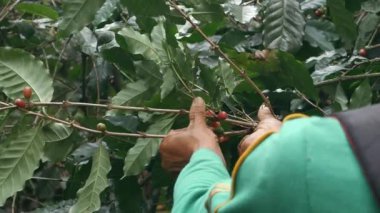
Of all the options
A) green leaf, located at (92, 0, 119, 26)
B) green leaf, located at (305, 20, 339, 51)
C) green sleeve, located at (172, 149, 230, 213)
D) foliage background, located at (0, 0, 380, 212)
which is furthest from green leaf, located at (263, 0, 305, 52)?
green sleeve, located at (172, 149, 230, 213)

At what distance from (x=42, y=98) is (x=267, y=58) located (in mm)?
497

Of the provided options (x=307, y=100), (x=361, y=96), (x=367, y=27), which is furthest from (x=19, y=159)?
(x=367, y=27)

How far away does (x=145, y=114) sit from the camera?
175 centimetres

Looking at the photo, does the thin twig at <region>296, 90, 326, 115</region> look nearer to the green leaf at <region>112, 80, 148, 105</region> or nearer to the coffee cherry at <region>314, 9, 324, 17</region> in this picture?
the green leaf at <region>112, 80, 148, 105</region>

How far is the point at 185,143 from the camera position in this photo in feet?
4.18

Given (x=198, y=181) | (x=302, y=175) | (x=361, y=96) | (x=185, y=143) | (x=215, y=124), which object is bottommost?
(x=361, y=96)

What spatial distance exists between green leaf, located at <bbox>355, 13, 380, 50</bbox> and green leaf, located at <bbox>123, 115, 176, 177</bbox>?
703 mm

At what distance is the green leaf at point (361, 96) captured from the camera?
5.63 ft

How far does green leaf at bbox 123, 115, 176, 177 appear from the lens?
162 cm

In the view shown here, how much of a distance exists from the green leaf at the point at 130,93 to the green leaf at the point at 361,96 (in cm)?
47

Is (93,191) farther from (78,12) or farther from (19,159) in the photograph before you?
(78,12)

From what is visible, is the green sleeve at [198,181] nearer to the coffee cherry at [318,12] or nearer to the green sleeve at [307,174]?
the green sleeve at [307,174]

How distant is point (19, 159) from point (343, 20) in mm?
821

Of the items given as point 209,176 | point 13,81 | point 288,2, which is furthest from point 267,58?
point 209,176
